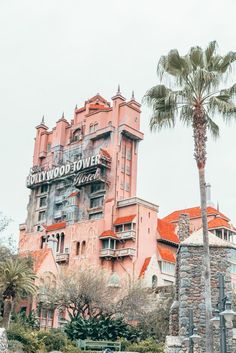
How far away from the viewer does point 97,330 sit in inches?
1496

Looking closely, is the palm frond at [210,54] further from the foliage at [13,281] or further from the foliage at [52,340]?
the foliage at [13,281]

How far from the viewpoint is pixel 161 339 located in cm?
3969

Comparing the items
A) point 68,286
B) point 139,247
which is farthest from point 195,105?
point 139,247

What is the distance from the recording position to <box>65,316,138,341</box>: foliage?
3769cm

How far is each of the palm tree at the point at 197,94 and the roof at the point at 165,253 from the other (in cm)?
4812

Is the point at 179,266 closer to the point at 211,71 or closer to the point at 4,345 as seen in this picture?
the point at 211,71

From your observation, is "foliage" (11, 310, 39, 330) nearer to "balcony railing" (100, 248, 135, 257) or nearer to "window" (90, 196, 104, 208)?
"balcony railing" (100, 248, 135, 257)

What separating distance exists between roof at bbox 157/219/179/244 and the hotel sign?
38.8ft

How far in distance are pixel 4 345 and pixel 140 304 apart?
21904 millimetres

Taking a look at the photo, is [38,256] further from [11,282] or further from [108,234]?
[11,282]

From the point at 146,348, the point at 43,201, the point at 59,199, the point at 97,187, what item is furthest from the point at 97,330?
the point at 43,201

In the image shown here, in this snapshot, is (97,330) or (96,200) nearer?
(97,330)

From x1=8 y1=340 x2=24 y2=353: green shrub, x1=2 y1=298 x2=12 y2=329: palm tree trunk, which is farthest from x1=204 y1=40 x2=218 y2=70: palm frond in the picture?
x1=2 y1=298 x2=12 y2=329: palm tree trunk

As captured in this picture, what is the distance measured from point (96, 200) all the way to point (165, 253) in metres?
12.6
